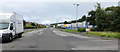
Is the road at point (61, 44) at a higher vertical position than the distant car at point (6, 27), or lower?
lower

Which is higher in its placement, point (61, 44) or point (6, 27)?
point (6, 27)

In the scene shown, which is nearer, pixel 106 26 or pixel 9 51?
pixel 9 51

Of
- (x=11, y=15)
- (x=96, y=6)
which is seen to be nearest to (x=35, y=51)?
(x=11, y=15)

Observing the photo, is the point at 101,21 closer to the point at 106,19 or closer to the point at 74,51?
the point at 106,19

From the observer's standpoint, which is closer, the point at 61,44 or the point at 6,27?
the point at 61,44

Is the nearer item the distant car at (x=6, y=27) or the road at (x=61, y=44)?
the road at (x=61, y=44)

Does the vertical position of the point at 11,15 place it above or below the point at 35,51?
above

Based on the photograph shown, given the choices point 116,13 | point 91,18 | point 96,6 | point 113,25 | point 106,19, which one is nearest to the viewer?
point 116,13

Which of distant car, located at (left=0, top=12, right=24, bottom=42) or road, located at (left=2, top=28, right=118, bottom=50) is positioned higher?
distant car, located at (left=0, top=12, right=24, bottom=42)

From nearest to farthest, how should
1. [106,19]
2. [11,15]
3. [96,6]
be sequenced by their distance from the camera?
[11,15] < [106,19] < [96,6]

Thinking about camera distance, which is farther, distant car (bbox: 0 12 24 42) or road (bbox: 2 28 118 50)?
distant car (bbox: 0 12 24 42)

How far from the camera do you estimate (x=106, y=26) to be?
27922mm

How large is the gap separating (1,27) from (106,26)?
903 inches

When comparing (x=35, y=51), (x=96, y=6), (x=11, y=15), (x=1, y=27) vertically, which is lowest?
(x=35, y=51)
